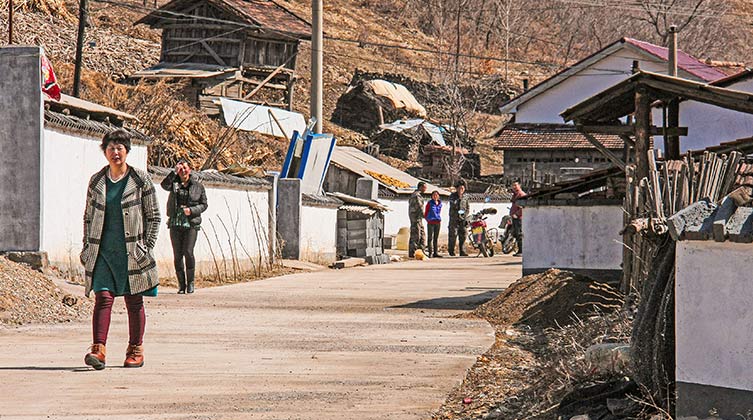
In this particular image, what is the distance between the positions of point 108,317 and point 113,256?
18.2 inches

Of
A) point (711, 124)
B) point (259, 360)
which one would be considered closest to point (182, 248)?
point (259, 360)

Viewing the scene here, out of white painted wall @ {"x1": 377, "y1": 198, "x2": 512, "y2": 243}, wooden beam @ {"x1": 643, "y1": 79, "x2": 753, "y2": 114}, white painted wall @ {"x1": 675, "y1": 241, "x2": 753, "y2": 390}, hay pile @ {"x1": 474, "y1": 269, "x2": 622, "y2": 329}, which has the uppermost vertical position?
wooden beam @ {"x1": 643, "y1": 79, "x2": 753, "y2": 114}

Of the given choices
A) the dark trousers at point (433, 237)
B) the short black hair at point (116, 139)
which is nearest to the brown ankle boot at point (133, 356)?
the short black hair at point (116, 139)

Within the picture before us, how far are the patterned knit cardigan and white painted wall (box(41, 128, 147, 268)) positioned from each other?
5794mm

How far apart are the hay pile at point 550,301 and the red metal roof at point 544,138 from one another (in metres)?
34.7

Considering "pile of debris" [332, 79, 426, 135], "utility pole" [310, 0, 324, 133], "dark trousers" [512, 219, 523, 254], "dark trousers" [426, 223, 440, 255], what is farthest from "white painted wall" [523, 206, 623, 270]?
"pile of debris" [332, 79, 426, 135]

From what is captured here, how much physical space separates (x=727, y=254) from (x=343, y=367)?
438 cm

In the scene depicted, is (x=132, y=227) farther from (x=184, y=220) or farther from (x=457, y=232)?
(x=457, y=232)

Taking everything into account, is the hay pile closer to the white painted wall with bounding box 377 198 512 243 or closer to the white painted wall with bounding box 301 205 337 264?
the white painted wall with bounding box 301 205 337 264

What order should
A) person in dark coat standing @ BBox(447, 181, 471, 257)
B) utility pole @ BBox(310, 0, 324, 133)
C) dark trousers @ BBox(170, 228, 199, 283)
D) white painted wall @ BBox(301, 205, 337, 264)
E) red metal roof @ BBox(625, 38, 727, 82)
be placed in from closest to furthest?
dark trousers @ BBox(170, 228, 199, 283), white painted wall @ BBox(301, 205, 337, 264), person in dark coat standing @ BBox(447, 181, 471, 257), utility pole @ BBox(310, 0, 324, 133), red metal roof @ BBox(625, 38, 727, 82)

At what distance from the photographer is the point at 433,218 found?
31.0 m

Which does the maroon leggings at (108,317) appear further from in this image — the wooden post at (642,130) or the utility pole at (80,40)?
the utility pole at (80,40)

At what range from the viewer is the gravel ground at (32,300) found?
1277 cm

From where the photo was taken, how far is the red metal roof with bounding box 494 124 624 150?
167ft
